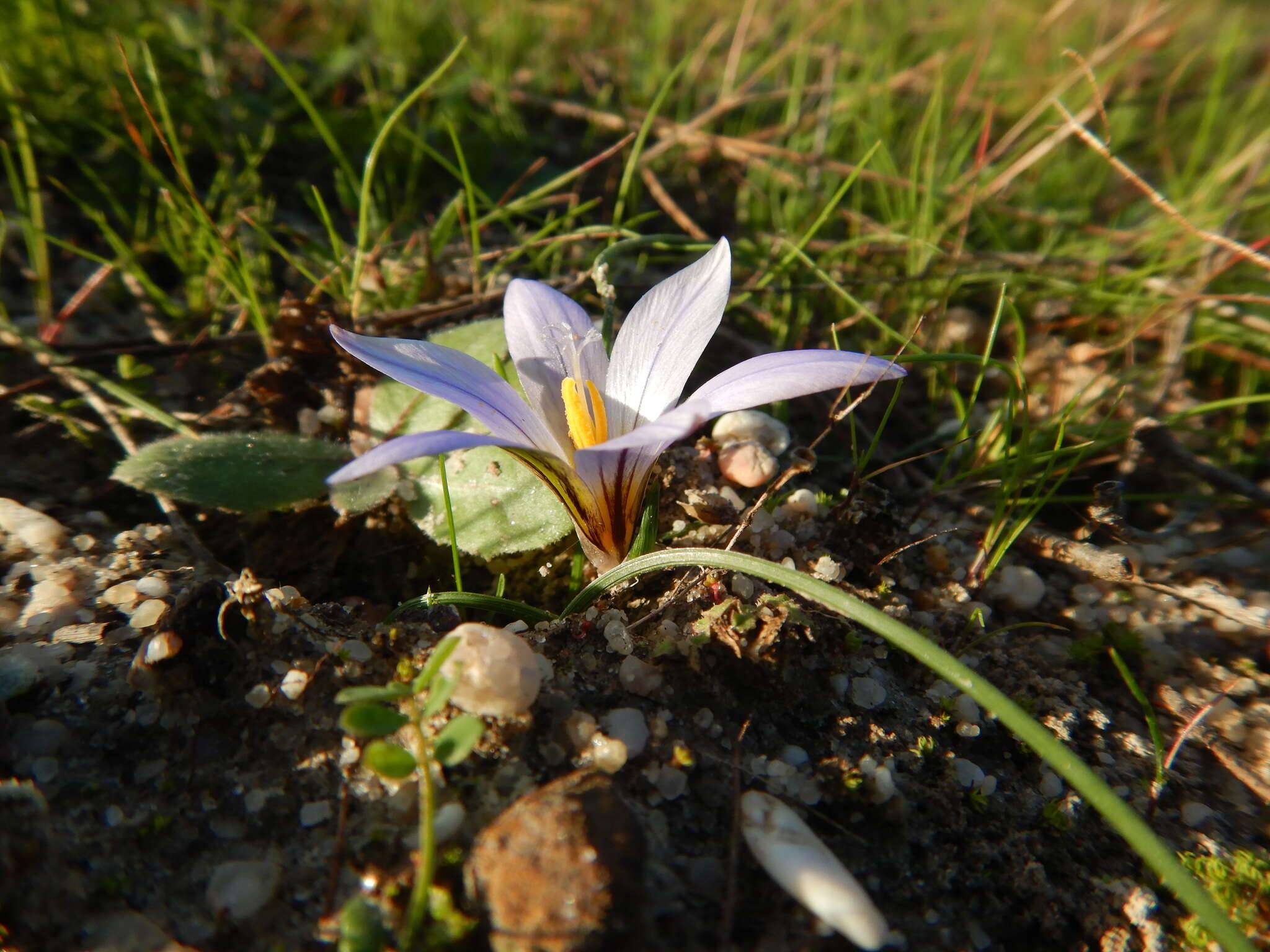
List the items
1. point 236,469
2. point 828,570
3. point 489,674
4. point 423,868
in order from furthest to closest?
1. point 236,469
2. point 828,570
3. point 489,674
4. point 423,868

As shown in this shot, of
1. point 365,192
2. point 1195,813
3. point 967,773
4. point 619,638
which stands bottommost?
point 1195,813

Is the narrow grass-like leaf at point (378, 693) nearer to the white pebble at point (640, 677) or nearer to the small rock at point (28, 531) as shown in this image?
the white pebble at point (640, 677)

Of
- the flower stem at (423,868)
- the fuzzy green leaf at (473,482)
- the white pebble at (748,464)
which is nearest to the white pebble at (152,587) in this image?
the fuzzy green leaf at (473,482)

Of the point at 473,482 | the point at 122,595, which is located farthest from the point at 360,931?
the point at 473,482

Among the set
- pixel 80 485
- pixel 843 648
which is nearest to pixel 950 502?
pixel 843 648

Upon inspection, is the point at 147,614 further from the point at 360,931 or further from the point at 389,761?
the point at 360,931

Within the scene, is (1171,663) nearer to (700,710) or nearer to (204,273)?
(700,710)
